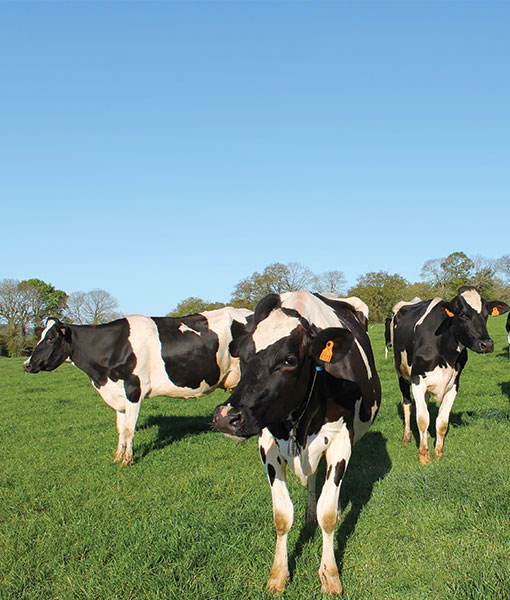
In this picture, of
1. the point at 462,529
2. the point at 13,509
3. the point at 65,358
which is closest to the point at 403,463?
the point at 462,529

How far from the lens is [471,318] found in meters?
7.34

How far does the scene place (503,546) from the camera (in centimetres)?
425

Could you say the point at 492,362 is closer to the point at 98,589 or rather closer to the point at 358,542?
the point at 358,542

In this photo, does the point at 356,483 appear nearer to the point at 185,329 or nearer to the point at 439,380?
the point at 439,380

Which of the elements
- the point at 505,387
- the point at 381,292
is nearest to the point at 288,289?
the point at 381,292

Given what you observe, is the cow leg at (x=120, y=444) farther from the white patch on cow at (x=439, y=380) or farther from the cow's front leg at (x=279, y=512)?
the white patch on cow at (x=439, y=380)

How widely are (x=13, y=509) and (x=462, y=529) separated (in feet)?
16.1

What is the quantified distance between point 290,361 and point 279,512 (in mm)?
1374

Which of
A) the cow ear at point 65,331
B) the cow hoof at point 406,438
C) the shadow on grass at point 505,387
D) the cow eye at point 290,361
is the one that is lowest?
the shadow on grass at point 505,387

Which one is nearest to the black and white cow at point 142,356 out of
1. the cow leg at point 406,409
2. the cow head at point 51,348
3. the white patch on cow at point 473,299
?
the cow head at point 51,348

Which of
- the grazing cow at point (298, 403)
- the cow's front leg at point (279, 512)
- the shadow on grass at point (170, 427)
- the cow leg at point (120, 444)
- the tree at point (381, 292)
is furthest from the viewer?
the tree at point (381, 292)

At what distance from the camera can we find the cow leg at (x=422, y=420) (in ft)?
22.6

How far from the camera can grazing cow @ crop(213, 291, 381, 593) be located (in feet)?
11.5

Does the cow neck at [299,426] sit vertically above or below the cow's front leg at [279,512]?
above
